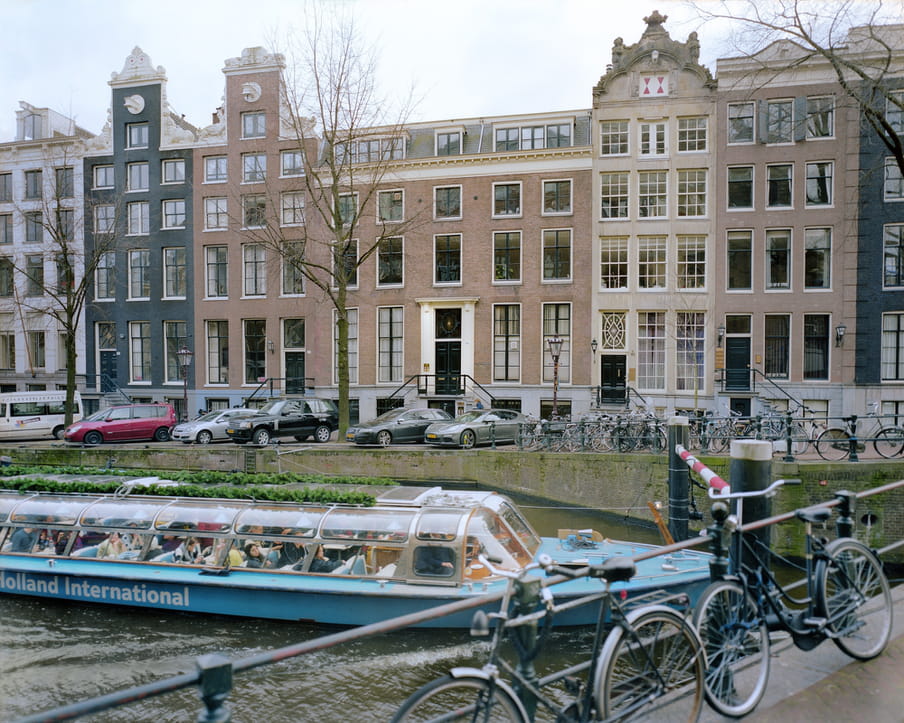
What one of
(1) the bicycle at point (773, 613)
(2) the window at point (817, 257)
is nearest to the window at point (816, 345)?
(2) the window at point (817, 257)

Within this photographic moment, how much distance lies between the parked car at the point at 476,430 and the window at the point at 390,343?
324 inches

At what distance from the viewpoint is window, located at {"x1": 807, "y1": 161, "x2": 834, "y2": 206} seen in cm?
2716

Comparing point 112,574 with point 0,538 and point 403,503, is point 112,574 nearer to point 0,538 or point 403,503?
point 0,538

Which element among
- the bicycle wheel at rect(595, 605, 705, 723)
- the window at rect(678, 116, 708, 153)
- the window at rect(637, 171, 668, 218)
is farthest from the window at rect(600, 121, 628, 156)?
the bicycle wheel at rect(595, 605, 705, 723)

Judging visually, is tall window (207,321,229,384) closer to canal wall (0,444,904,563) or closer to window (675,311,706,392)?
canal wall (0,444,904,563)

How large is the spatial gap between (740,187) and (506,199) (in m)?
9.42

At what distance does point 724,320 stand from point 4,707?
84.6 ft

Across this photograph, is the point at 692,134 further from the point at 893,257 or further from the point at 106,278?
the point at 106,278

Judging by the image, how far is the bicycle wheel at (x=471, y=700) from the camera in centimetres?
308

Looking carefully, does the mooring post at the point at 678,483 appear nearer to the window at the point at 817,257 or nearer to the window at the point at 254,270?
the window at the point at 817,257

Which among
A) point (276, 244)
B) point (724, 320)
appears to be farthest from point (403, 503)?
point (724, 320)

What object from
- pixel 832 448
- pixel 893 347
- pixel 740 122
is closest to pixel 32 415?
pixel 832 448

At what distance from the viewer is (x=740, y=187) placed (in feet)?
91.7

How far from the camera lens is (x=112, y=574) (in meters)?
11.8
